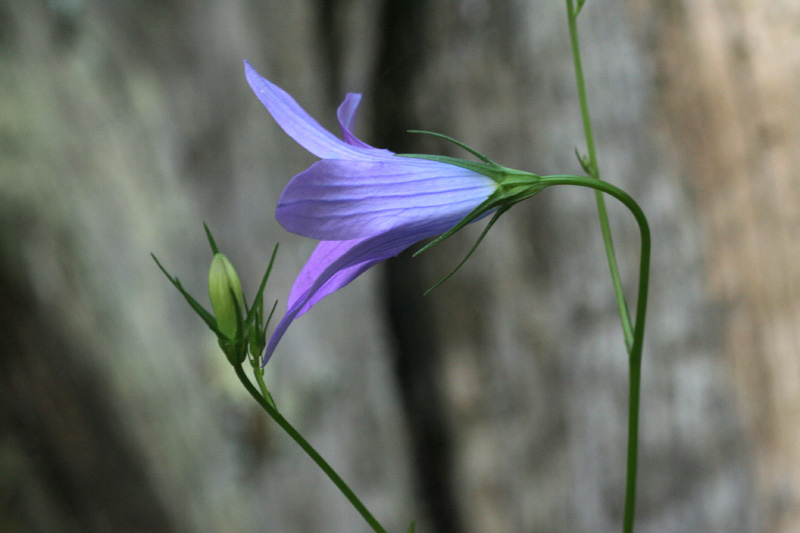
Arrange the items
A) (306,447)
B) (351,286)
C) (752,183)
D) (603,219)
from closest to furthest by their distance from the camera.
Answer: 1. (306,447)
2. (603,219)
3. (752,183)
4. (351,286)

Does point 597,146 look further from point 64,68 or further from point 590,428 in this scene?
point 64,68

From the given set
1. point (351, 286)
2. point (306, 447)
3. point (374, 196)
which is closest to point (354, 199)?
point (374, 196)

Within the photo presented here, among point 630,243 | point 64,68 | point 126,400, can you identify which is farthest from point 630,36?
point 126,400

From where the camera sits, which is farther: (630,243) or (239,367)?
(630,243)

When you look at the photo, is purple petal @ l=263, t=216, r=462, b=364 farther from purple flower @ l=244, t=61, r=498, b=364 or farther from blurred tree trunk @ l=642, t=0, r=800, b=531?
blurred tree trunk @ l=642, t=0, r=800, b=531

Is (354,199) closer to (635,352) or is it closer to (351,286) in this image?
(635,352)

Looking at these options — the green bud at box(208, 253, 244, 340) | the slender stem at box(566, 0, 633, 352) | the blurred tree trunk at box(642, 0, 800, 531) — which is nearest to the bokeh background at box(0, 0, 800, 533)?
the blurred tree trunk at box(642, 0, 800, 531)
